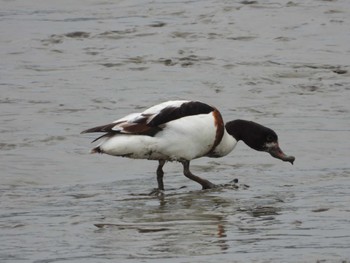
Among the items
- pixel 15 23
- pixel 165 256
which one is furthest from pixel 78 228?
pixel 15 23

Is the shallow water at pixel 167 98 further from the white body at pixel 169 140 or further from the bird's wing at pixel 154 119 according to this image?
the bird's wing at pixel 154 119

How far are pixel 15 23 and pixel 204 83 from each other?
4.82 metres

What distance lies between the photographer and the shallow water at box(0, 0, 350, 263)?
28.7 ft

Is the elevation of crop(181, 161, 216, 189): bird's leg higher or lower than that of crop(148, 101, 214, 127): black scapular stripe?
lower

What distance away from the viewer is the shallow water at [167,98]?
28.7ft

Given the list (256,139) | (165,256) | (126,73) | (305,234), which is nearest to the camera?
(165,256)

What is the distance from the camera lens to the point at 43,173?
1188cm

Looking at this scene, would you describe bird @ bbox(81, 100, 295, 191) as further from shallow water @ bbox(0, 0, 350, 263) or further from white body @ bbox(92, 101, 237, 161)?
shallow water @ bbox(0, 0, 350, 263)

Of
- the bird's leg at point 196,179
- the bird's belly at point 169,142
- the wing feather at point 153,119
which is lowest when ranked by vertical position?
the bird's leg at point 196,179

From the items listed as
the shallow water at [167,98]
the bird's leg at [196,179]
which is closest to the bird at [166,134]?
the bird's leg at [196,179]

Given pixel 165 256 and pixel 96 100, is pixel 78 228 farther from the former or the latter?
pixel 96 100

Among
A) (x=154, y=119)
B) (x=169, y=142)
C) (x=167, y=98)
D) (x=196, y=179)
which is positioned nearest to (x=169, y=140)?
(x=169, y=142)

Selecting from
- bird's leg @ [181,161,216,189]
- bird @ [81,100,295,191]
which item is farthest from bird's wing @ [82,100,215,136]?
bird's leg @ [181,161,216,189]

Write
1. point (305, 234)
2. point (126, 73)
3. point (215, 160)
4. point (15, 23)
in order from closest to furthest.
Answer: point (305, 234) → point (215, 160) → point (126, 73) → point (15, 23)
